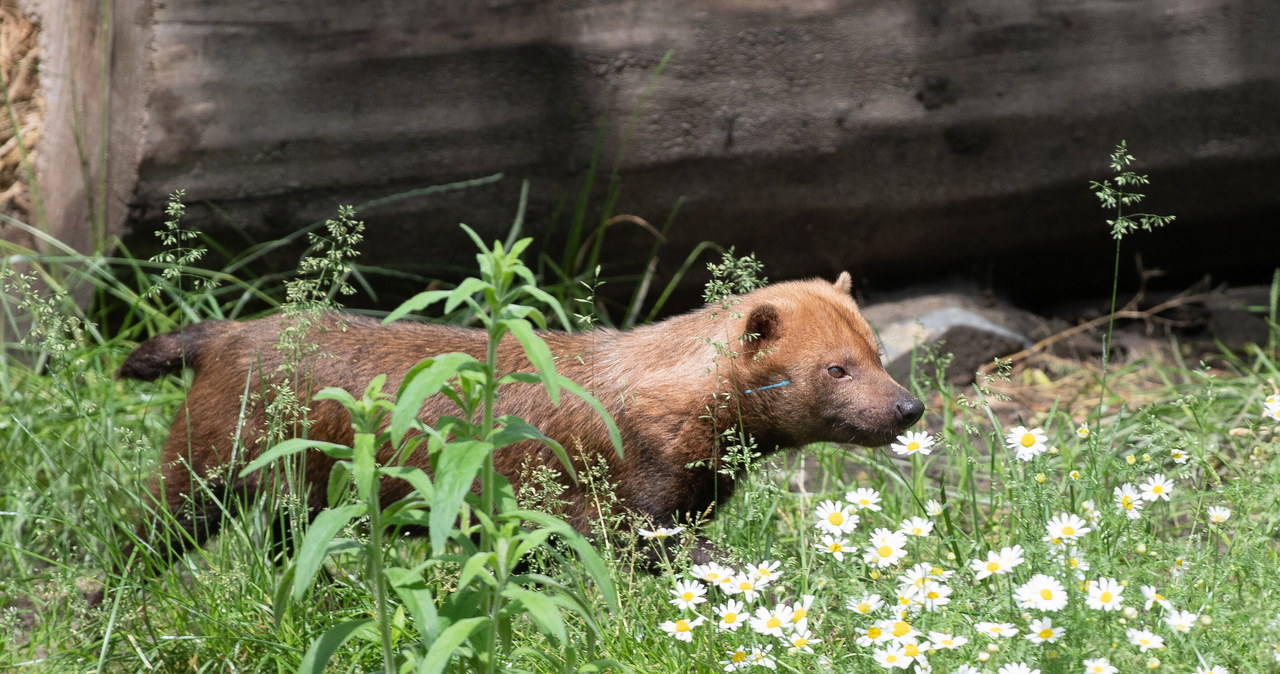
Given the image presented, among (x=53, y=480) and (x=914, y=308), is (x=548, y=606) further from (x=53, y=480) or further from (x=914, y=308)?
(x=914, y=308)

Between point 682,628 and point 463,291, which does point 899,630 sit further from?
point 463,291

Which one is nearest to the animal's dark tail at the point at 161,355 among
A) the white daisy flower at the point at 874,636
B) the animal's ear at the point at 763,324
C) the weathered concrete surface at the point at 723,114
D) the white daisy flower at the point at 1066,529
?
the weathered concrete surface at the point at 723,114

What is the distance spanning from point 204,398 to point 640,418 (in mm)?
1529

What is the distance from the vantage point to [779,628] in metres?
3.03

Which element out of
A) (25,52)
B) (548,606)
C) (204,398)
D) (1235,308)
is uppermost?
(25,52)

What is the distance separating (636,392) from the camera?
170 inches

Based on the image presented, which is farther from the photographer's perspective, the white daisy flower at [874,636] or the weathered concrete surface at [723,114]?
the weathered concrete surface at [723,114]

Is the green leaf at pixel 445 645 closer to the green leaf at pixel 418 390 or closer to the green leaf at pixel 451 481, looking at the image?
the green leaf at pixel 451 481

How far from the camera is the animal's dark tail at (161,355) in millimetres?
4590

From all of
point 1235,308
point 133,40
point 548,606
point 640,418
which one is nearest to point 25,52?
point 133,40

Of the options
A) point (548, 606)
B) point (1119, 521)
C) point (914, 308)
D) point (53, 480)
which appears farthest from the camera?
point (914, 308)

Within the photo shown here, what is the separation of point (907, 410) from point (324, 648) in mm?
2314

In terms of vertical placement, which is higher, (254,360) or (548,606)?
(548,606)

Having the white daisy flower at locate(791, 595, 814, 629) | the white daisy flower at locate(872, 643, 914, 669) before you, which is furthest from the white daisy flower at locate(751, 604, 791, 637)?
the white daisy flower at locate(872, 643, 914, 669)
